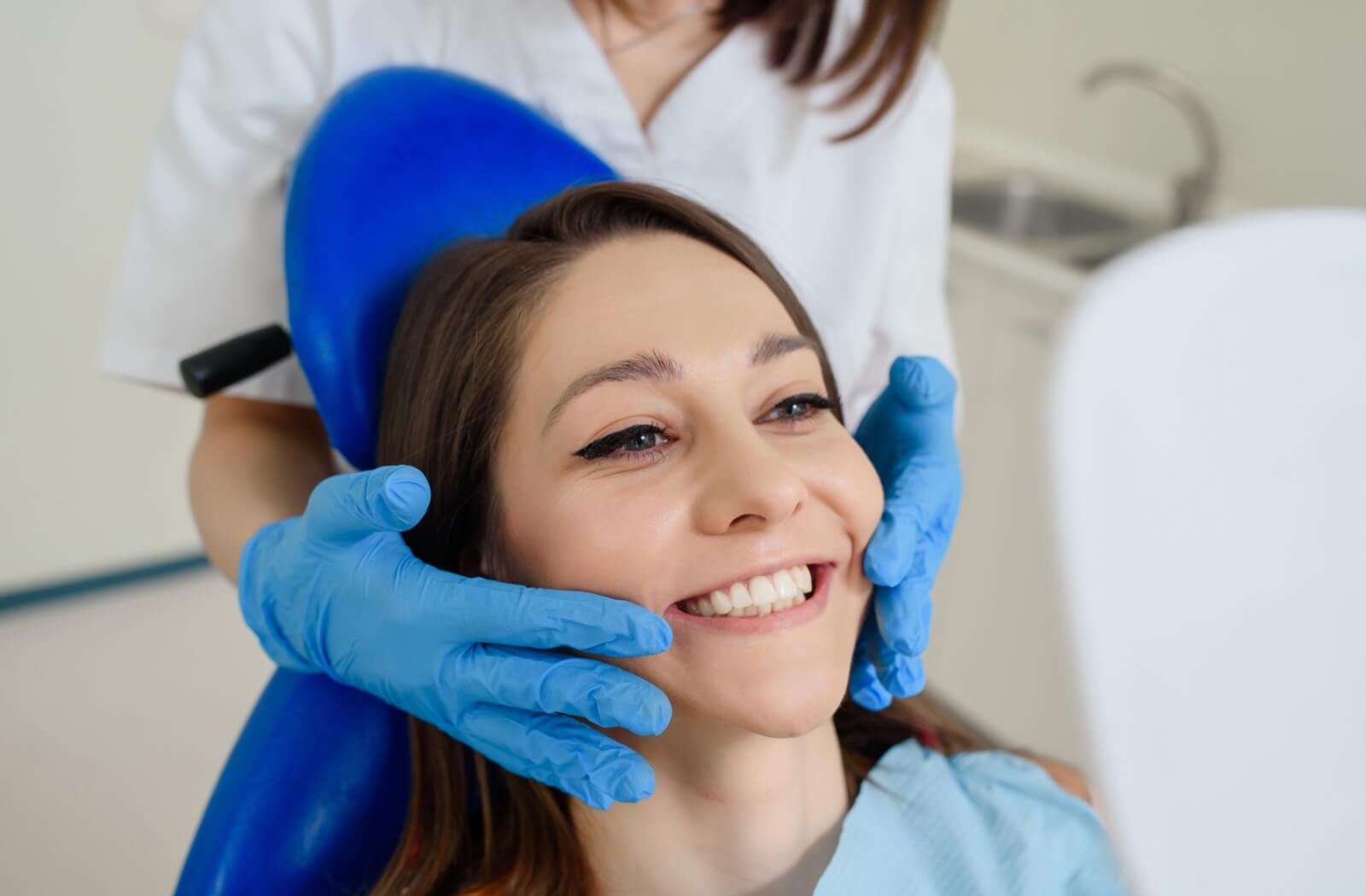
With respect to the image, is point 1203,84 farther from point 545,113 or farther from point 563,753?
point 563,753

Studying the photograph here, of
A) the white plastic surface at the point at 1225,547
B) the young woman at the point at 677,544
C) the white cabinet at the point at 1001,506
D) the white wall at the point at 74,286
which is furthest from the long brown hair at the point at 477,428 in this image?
the white wall at the point at 74,286

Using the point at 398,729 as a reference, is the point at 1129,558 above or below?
above

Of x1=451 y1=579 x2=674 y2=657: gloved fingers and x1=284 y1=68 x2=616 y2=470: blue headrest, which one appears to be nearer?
x1=451 y1=579 x2=674 y2=657: gloved fingers

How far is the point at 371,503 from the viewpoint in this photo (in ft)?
2.57

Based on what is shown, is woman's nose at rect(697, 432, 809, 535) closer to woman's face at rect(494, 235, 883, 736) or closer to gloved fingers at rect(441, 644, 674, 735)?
woman's face at rect(494, 235, 883, 736)

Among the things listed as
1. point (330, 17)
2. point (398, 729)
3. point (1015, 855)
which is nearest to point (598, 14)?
point (330, 17)

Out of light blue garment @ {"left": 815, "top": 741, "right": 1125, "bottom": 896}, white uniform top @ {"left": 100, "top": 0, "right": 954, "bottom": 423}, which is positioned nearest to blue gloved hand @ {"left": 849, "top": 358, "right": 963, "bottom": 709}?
light blue garment @ {"left": 815, "top": 741, "right": 1125, "bottom": 896}

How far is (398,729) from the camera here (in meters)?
1.02

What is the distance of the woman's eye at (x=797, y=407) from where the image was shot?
943mm

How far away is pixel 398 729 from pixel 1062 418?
788mm

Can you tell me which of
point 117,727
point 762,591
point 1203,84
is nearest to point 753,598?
point 762,591

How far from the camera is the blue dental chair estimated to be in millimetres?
931

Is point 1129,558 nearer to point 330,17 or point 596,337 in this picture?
point 596,337

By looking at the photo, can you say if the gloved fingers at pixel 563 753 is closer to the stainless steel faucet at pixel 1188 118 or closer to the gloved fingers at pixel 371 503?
the gloved fingers at pixel 371 503
